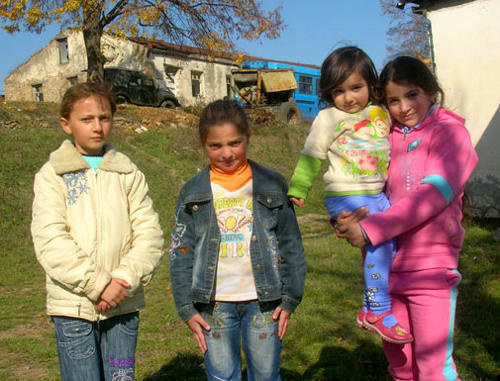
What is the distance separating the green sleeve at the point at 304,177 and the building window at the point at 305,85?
22.1 metres

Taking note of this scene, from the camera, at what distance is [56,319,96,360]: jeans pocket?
2.38 m

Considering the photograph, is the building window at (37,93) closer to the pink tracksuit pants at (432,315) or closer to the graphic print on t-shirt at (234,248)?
the graphic print on t-shirt at (234,248)

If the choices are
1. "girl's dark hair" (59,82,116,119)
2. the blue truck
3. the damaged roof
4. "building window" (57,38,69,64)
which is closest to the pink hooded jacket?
"girl's dark hair" (59,82,116,119)

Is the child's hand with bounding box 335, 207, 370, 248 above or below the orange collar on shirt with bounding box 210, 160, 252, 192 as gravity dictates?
below

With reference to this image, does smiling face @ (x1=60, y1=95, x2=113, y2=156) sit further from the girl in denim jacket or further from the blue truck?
the blue truck

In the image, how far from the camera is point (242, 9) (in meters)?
17.5

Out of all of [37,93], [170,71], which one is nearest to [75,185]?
[170,71]

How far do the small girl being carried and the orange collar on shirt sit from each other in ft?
0.77

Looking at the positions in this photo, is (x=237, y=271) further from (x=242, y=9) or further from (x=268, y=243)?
(x=242, y=9)

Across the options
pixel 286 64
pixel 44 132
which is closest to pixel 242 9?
pixel 44 132

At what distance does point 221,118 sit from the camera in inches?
93.1

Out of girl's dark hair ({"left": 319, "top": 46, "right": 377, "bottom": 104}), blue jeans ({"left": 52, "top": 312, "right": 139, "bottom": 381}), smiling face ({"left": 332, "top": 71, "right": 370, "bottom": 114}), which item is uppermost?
girl's dark hair ({"left": 319, "top": 46, "right": 377, "bottom": 104})

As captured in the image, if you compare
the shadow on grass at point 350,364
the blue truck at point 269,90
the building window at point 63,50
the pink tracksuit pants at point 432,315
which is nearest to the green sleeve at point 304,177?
the pink tracksuit pants at point 432,315

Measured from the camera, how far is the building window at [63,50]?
105 feet
